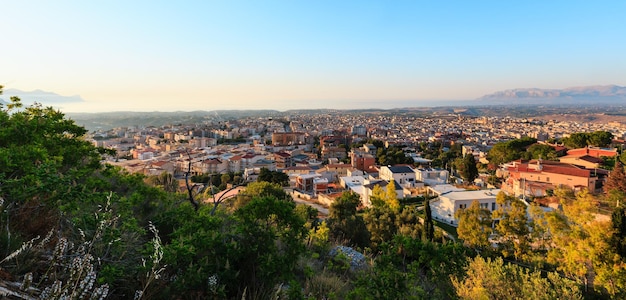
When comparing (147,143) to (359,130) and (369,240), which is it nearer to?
(359,130)

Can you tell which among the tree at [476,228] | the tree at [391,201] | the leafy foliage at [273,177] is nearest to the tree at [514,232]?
the tree at [476,228]

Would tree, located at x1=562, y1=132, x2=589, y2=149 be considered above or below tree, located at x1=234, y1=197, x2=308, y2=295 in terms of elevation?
below

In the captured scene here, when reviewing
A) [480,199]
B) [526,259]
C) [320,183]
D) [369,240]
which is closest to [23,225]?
[369,240]

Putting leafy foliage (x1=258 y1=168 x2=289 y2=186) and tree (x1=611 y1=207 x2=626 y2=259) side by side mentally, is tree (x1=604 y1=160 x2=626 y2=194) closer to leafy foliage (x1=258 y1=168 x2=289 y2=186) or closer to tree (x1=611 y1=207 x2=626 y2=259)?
tree (x1=611 y1=207 x2=626 y2=259)

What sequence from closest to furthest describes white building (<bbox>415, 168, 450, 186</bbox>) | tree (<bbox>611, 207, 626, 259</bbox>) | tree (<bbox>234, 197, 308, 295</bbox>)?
tree (<bbox>234, 197, 308, 295</bbox>)
tree (<bbox>611, 207, 626, 259</bbox>)
white building (<bbox>415, 168, 450, 186</bbox>)

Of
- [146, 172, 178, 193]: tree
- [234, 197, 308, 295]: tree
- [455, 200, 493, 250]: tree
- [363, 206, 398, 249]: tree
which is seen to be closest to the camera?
[234, 197, 308, 295]: tree

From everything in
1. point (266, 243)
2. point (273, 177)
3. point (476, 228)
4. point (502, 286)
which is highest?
point (266, 243)

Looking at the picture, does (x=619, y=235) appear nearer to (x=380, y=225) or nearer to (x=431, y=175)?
(x=380, y=225)

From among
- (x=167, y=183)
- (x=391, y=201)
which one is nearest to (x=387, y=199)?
(x=391, y=201)

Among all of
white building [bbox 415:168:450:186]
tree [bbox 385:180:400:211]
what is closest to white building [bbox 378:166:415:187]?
white building [bbox 415:168:450:186]
